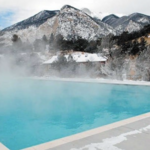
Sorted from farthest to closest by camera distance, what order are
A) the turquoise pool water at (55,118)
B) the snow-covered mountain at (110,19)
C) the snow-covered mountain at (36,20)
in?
the snow-covered mountain at (110,19), the snow-covered mountain at (36,20), the turquoise pool water at (55,118)

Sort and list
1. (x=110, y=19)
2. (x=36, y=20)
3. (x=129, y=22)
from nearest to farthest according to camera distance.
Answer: (x=129, y=22)
(x=36, y=20)
(x=110, y=19)

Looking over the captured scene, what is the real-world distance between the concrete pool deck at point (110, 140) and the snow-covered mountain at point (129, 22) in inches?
1824

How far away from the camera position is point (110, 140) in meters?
3.12

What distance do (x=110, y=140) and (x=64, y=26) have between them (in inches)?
2116

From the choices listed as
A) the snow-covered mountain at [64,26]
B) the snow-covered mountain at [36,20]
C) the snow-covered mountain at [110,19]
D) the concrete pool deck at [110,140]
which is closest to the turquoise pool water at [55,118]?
the concrete pool deck at [110,140]

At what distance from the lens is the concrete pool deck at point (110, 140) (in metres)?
2.88

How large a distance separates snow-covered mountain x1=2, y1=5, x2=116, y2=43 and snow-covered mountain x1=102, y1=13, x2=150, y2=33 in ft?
10.3

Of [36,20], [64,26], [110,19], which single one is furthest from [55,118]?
[110,19]

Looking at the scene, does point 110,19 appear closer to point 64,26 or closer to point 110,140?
point 64,26

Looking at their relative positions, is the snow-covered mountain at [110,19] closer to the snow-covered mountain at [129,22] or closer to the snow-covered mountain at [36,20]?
the snow-covered mountain at [129,22]

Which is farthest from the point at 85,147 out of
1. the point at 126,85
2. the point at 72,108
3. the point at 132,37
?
the point at 132,37

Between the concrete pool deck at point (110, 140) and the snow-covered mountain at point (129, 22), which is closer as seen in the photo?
the concrete pool deck at point (110, 140)

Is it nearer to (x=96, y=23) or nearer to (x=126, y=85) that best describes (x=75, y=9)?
(x=96, y=23)

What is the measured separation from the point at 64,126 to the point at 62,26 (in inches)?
2044
